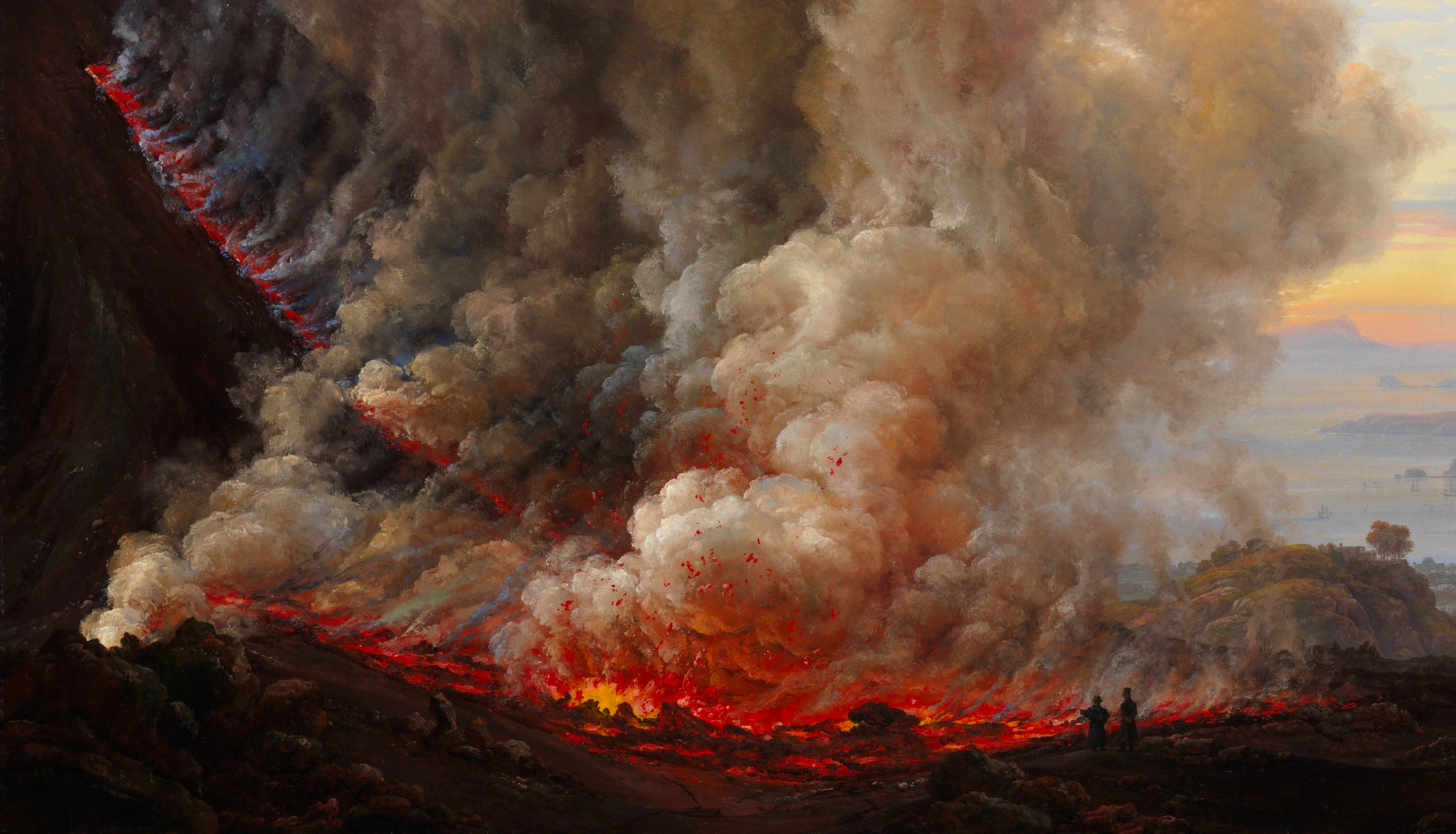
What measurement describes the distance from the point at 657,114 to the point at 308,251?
10434 mm

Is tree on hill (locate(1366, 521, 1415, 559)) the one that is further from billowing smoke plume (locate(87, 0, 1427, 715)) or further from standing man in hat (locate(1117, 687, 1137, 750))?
standing man in hat (locate(1117, 687, 1137, 750))

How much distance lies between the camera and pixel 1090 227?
65.7 ft

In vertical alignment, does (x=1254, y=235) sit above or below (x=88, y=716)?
above

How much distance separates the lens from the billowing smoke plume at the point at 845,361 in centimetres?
1867

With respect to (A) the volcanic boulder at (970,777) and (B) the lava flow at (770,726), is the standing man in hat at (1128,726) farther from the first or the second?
(A) the volcanic boulder at (970,777)

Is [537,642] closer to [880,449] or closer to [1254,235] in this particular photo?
[880,449]

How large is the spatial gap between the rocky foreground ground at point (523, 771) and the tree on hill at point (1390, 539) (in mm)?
1903

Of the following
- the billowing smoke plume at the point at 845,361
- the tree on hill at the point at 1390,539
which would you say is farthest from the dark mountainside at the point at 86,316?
the tree on hill at the point at 1390,539

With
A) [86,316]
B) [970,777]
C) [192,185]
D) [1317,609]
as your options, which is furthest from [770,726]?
[192,185]

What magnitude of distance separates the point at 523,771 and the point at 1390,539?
14.1 metres

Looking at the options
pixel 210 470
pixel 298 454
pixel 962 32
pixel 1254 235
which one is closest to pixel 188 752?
pixel 298 454

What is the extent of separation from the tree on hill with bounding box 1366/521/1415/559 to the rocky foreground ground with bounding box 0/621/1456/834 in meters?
1.90

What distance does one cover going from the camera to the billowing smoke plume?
18.7 m

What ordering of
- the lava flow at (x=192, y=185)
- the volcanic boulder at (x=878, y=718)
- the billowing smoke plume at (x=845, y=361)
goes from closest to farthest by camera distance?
the volcanic boulder at (x=878, y=718), the billowing smoke plume at (x=845, y=361), the lava flow at (x=192, y=185)
